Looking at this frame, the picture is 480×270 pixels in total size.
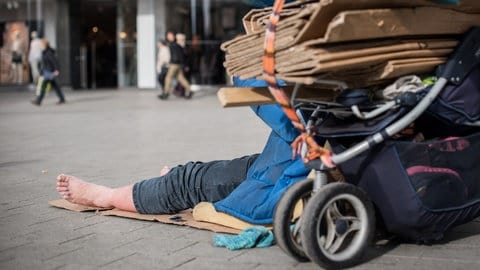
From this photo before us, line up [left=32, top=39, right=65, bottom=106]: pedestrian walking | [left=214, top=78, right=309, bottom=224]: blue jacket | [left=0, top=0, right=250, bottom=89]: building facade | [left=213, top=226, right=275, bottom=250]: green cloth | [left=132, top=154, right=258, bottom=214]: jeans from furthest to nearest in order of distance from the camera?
[left=0, top=0, right=250, bottom=89]: building facade
[left=32, top=39, right=65, bottom=106]: pedestrian walking
[left=132, top=154, right=258, bottom=214]: jeans
[left=214, top=78, right=309, bottom=224]: blue jacket
[left=213, top=226, right=275, bottom=250]: green cloth

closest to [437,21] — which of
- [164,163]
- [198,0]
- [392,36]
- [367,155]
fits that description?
[392,36]

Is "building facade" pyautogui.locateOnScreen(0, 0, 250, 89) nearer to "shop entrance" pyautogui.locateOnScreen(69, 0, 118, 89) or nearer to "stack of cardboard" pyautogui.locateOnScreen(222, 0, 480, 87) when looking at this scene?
"shop entrance" pyautogui.locateOnScreen(69, 0, 118, 89)

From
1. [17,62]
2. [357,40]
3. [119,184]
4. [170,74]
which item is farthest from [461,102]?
[17,62]

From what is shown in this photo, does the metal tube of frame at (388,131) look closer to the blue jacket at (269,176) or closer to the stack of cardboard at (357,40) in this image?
the stack of cardboard at (357,40)

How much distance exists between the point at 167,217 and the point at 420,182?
1.70 meters

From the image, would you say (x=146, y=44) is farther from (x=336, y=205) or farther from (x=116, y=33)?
(x=336, y=205)

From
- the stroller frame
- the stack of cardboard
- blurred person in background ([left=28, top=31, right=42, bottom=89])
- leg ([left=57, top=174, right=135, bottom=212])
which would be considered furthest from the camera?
blurred person in background ([left=28, top=31, right=42, bottom=89])

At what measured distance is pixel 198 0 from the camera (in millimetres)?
24547

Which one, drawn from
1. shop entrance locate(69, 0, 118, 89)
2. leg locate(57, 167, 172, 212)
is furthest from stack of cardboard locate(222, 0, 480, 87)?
shop entrance locate(69, 0, 118, 89)

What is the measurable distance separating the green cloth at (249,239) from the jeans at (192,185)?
1.78 ft

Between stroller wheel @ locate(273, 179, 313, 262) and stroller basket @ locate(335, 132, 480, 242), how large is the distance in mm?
291

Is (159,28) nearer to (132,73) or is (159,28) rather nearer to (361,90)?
(132,73)

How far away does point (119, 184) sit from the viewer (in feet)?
18.8

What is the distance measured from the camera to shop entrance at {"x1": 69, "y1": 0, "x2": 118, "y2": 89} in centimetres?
2652
